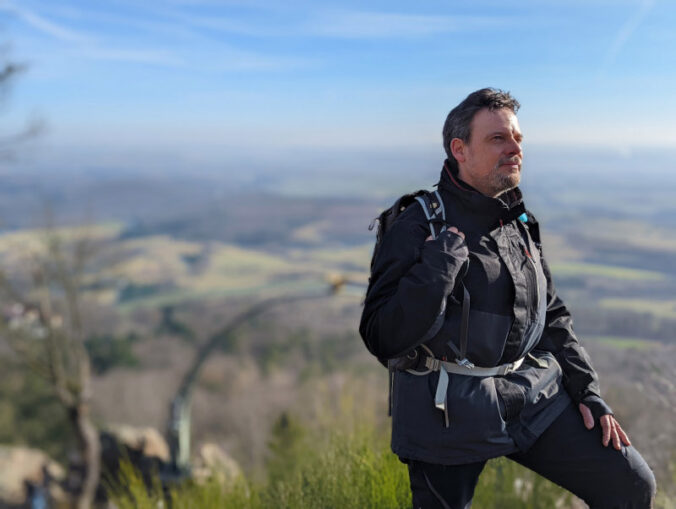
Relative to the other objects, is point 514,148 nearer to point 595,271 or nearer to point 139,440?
point 139,440

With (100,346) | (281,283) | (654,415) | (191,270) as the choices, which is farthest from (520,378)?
(191,270)

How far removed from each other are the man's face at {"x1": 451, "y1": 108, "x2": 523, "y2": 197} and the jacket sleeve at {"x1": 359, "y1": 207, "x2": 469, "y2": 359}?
0.29 m

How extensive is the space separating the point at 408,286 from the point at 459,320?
0.23 metres

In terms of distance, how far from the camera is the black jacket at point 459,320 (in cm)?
193

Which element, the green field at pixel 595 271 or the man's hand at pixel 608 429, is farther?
the green field at pixel 595 271

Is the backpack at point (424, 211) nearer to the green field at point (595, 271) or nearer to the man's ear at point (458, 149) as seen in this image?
the man's ear at point (458, 149)

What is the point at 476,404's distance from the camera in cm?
202

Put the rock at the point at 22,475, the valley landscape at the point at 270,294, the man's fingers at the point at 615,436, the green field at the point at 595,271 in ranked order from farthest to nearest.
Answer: the green field at the point at 595,271 < the rock at the point at 22,475 < the valley landscape at the point at 270,294 < the man's fingers at the point at 615,436

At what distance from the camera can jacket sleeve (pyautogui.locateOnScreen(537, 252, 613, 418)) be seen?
2.25 meters

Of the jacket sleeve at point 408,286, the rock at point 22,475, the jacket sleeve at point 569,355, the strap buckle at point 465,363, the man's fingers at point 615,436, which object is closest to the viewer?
the jacket sleeve at point 408,286

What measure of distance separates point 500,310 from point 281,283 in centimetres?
8561

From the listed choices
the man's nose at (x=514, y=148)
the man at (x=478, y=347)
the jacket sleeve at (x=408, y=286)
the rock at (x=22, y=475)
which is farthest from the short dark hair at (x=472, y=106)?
the rock at (x=22, y=475)

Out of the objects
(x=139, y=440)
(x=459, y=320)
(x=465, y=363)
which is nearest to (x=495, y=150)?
(x=459, y=320)

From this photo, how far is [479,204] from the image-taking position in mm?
2127
